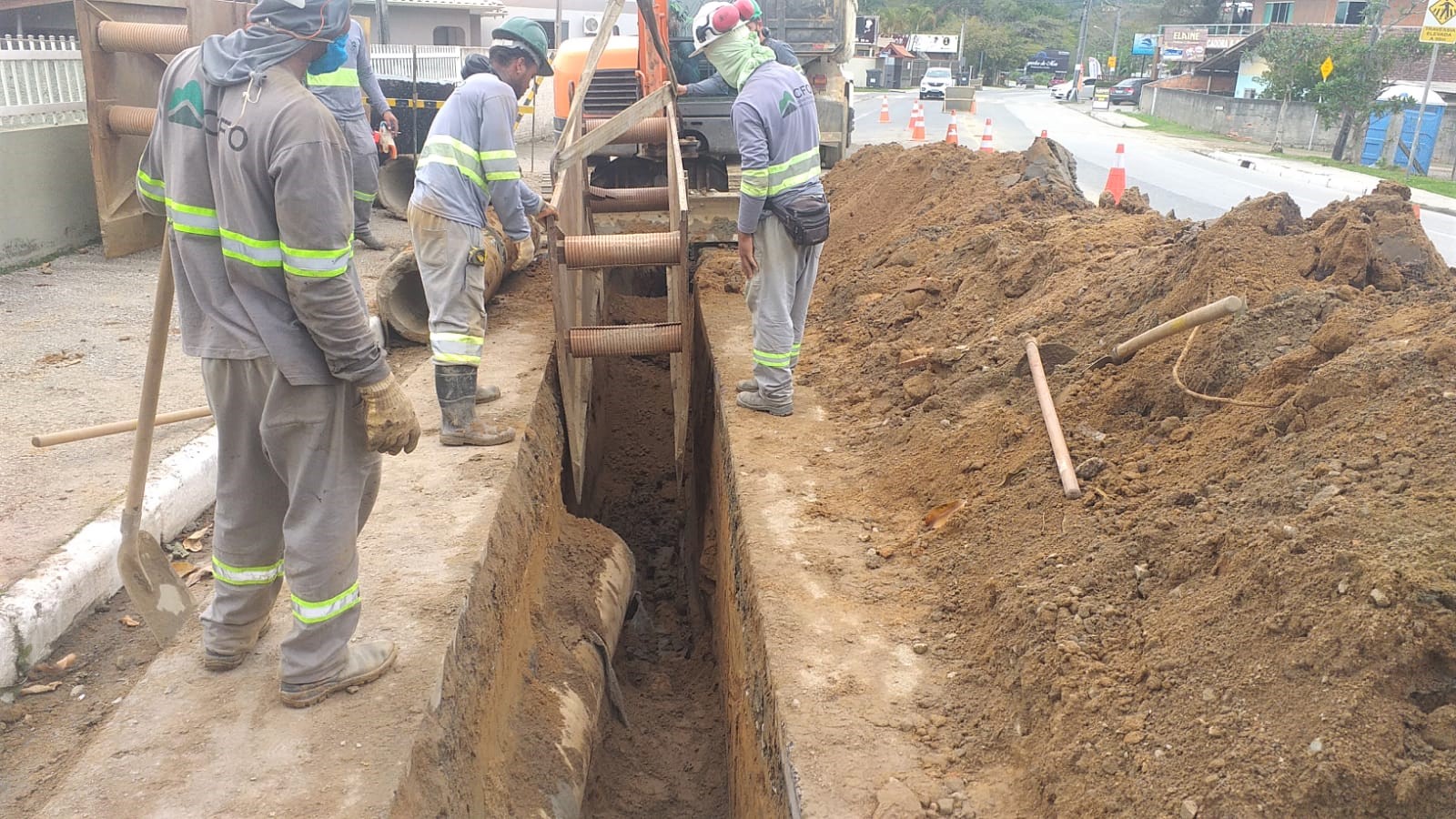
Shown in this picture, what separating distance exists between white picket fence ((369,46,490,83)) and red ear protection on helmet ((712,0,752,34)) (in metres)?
9.71

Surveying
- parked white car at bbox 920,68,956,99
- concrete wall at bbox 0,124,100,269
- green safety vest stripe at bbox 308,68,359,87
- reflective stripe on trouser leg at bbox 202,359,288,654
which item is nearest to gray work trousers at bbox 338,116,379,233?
green safety vest stripe at bbox 308,68,359,87

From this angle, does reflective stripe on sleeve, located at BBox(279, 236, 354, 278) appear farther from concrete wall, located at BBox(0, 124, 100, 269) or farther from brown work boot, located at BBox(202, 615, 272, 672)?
concrete wall, located at BBox(0, 124, 100, 269)

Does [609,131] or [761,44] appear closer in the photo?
[761,44]

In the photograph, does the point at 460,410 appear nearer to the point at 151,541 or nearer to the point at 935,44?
the point at 151,541

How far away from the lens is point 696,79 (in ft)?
28.9

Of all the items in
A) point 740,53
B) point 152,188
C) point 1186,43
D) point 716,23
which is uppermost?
point 1186,43

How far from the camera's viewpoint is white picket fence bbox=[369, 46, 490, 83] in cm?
1438

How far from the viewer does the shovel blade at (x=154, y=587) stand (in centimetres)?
307

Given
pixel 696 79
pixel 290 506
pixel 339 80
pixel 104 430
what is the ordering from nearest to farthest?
1. pixel 290 506
2. pixel 104 430
3. pixel 339 80
4. pixel 696 79

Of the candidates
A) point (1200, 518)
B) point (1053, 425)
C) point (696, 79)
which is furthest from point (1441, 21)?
point (1200, 518)

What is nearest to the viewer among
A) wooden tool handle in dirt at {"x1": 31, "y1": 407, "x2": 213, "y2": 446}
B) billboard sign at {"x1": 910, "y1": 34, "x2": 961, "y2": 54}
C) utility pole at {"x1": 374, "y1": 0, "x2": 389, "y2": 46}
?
wooden tool handle in dirt at {"x1": 31, "y1": 407, "x2": 213, "y2": 446}

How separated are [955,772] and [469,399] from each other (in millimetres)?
3092

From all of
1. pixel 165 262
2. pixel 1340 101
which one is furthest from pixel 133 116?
pixel 1340 101

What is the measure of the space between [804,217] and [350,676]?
3.08 m
